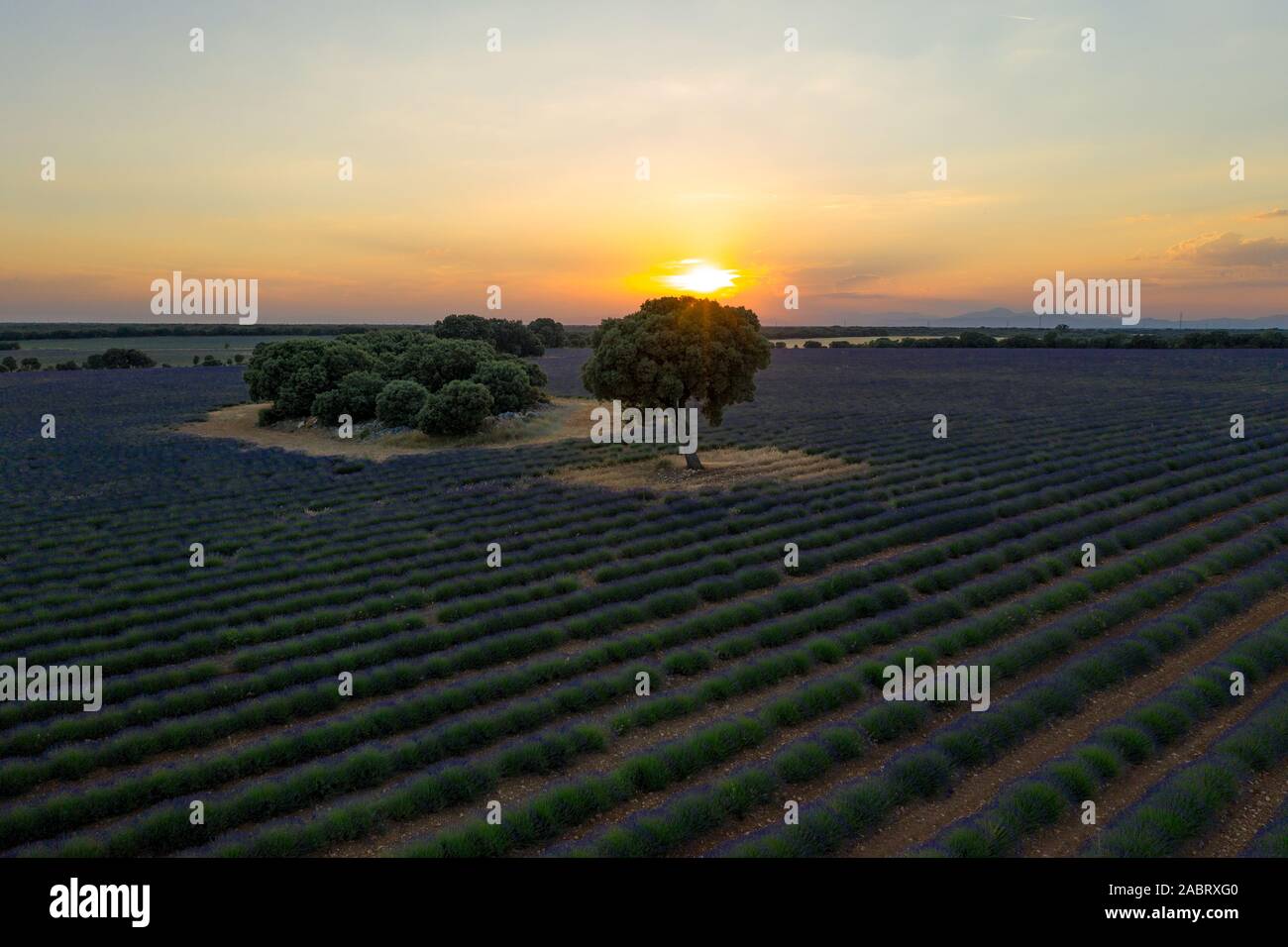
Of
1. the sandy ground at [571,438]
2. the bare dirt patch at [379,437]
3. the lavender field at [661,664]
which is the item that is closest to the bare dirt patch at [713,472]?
the sandy ground at [571,438]

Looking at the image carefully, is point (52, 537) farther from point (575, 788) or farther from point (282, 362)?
point (282, 362)

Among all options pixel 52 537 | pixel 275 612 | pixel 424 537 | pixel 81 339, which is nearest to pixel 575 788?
pixel 275 612

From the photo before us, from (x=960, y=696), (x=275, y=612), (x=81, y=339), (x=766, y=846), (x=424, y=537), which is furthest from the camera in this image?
(x=81, y=339)

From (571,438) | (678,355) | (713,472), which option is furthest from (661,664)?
(571,438)

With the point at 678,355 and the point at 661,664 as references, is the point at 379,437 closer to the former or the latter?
the point at 678,355

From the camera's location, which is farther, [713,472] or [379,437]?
[379,437]

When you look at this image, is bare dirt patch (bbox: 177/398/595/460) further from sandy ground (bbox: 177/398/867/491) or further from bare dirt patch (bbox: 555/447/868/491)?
bare dirt patch (bbox: 555/447/868/491)

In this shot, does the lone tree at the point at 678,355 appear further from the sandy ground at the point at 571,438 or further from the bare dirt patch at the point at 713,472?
the sandy ground at the point at 571,438
